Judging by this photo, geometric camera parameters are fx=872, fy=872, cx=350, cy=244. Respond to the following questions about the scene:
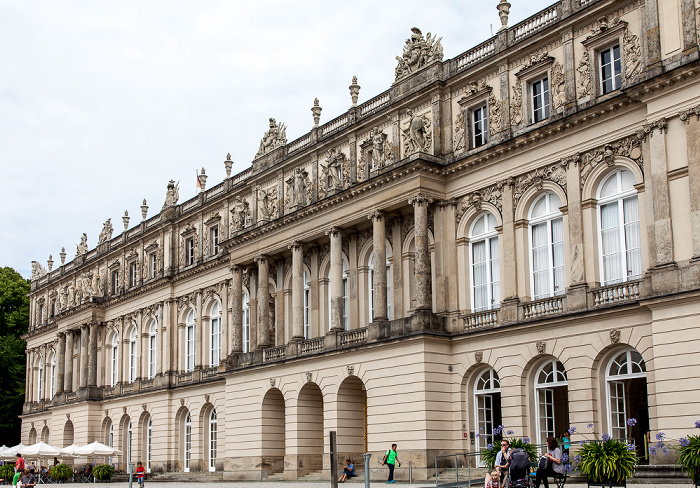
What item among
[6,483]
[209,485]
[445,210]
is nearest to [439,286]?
[445,210]

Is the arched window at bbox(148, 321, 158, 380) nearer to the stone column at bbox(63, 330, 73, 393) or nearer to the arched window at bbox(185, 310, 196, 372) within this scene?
the arched window at bbox(185, 310, 196, 372)

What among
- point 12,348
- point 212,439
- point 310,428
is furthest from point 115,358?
point 310,428

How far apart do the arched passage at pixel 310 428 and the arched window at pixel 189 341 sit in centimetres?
1524

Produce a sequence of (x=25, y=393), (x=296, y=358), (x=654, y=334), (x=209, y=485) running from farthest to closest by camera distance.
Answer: (x=25, y=393) < (x=209, y=485) < (x=296, y=358) < (x=654, y=334)

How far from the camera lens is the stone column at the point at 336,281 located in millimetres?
36844

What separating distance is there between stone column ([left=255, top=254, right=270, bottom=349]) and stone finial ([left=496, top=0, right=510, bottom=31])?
16.2 metres

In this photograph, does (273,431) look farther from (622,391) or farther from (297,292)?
(622,391)

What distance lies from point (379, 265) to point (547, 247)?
23.7 feet

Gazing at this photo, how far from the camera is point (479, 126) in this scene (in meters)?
33.5

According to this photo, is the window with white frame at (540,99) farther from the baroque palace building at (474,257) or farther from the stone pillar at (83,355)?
the stone pillar at (83,355)

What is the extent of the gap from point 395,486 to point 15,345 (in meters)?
55.0

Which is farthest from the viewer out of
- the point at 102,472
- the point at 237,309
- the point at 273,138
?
the point at 102,472

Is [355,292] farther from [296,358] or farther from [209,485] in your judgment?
[209,485]

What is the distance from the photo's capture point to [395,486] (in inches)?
1145
